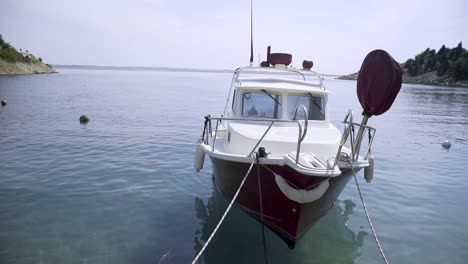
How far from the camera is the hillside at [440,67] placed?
95.5 metres

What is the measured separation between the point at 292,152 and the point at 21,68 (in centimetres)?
8600

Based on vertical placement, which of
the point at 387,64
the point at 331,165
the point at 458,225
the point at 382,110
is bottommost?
the point at 458,225

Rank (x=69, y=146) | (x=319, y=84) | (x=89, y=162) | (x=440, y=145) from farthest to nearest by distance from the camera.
Answer: (x=440, y=145) < (x=69, y=146) < (x=89, y=162) < (x=319, y=84)

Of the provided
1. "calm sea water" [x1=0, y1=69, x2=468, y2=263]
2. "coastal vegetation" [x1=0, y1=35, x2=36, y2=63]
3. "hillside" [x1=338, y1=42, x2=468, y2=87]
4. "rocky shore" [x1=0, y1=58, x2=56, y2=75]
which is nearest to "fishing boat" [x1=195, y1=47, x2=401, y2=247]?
"calm sea water" [x1=0, y1=69, x2=468, y2=263]

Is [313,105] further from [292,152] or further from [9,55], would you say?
[9,55]

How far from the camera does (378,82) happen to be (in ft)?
19.2

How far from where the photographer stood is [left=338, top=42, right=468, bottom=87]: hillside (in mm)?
95494

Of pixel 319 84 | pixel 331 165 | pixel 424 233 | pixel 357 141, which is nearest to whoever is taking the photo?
pixel 331 165

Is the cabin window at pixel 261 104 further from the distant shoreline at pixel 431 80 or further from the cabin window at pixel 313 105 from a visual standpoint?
the distant shoreline at pixel 431 80

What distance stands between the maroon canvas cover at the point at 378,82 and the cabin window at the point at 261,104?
279 centimetres

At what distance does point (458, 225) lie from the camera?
866 centimetres

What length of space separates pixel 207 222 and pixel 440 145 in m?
16.0

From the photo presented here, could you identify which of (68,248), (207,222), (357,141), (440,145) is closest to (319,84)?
(357,141)

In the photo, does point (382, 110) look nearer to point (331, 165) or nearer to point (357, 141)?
point (357, 141)
